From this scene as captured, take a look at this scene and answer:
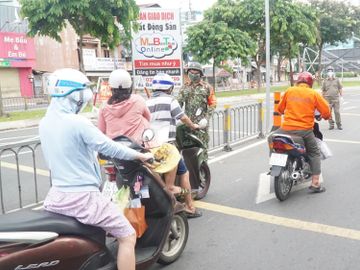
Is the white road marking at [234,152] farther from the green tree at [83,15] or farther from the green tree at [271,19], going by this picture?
the green tree at [271,19]

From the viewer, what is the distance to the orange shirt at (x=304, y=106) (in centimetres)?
563

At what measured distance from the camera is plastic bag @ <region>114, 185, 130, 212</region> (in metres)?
3.23

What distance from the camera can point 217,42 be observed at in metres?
26.9

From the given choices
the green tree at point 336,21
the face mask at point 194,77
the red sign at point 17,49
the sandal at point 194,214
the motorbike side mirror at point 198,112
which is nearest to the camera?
the sandal at point 194,214

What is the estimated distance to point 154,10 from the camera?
7.16m

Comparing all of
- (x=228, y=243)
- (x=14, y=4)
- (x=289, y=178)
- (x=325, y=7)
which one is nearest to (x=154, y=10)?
(x=289, y=178)

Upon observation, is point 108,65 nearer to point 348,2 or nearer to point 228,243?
point 348,2

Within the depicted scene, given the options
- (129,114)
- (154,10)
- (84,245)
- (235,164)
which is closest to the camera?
(84,245)

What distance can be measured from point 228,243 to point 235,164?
3537 millimetres

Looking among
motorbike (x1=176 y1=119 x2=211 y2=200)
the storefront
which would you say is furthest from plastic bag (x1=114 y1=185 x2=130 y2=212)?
the storefront

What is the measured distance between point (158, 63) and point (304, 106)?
105 inches

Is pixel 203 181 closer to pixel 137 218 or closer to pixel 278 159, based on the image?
pixel 278 159

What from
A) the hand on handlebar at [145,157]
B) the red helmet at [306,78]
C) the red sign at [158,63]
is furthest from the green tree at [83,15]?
the hand on handlebar at [145,157]

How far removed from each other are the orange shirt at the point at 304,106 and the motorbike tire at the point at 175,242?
247 centimetres
